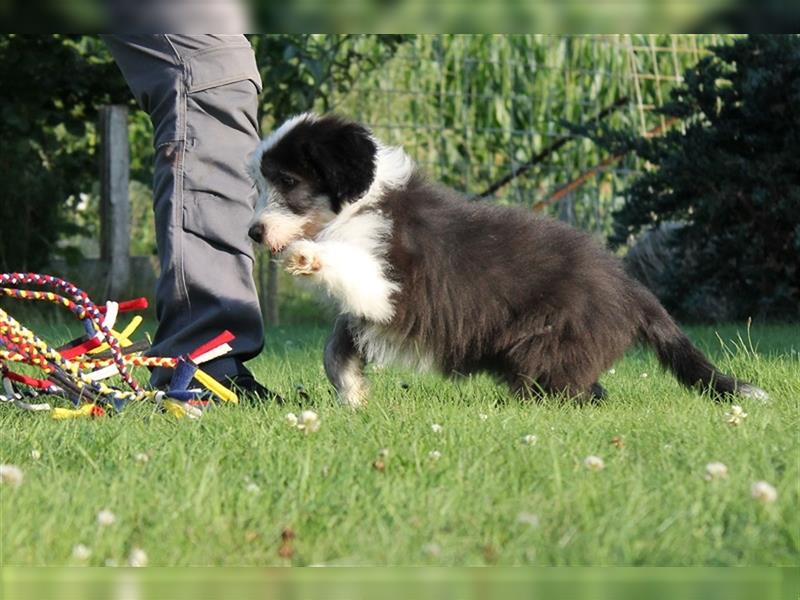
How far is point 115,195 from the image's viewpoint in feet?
32.8

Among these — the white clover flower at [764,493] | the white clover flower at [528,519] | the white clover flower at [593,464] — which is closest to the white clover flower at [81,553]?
the white clover flower at [528,519]

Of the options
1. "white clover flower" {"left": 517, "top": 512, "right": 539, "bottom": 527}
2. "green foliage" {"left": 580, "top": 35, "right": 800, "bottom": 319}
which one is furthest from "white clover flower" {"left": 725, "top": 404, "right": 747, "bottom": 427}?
"green foliage" {"left": 580, "top": 35, "right": 800, "bottom": 319}

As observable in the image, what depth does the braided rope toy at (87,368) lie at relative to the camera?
3498 millimetres

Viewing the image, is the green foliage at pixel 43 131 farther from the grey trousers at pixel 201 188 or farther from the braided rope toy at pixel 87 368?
the braided rope toy at pixel 87 368

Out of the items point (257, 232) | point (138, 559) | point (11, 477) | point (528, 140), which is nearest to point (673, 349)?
point (257, 232)

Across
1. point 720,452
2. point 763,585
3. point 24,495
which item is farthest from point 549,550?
point 24,495

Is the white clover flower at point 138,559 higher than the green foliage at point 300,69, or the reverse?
the white clover flower at point 138,559

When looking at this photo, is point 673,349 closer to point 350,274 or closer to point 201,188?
point 350,274

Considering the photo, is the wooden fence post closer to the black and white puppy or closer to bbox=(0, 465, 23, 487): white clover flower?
the black and white puppy

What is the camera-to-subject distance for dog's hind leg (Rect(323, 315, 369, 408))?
412 centimetres

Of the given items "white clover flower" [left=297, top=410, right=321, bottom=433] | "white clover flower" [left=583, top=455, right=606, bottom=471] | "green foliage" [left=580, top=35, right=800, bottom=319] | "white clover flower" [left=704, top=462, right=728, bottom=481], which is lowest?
"green foliage" [left=580, top=35, right=800, bottom=319]

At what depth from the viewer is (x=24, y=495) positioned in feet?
7.64

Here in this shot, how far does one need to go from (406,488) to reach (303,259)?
5.35 ft

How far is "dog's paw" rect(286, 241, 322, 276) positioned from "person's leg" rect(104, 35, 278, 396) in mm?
489
